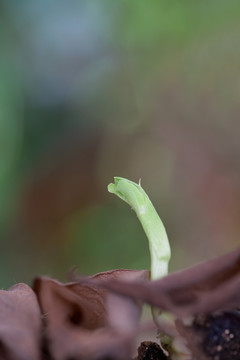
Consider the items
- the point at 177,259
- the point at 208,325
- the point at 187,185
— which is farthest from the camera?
the point at 187,185

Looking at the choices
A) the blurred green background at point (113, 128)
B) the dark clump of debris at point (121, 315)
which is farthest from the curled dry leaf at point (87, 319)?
the blurred green background at point (113, 128)

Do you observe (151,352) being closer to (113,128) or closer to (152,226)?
(152,226)

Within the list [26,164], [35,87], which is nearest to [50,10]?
[35,87]

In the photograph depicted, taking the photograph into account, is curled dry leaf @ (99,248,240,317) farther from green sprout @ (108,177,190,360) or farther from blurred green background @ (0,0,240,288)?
blurred green background @ (0,0,240,288)

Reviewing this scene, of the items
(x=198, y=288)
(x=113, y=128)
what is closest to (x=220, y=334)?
(x=198, y=288)

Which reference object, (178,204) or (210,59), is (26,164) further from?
(210,59)

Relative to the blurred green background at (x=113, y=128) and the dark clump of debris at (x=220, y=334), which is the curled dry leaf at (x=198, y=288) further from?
the blurred green background at (x=113, y=128)
